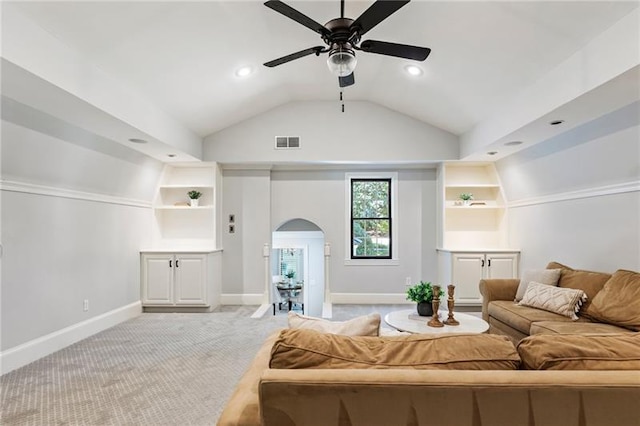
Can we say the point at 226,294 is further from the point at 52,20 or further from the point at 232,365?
the point at 52,20

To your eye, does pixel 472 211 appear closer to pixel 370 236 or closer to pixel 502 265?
pixel 502 265

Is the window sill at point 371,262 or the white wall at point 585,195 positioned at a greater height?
the white wall at point 585,195

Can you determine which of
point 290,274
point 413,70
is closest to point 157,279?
point 290,274

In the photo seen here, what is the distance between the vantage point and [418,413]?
1259 millimetres

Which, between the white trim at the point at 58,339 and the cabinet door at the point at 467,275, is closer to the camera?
the white trim at the point at 58,339

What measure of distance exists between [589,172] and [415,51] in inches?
98.0

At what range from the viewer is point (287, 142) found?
5.85 metres

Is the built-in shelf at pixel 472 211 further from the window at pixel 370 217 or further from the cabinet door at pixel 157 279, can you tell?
the cabinet door at pixel 157 279

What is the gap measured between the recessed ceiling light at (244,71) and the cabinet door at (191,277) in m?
2.74

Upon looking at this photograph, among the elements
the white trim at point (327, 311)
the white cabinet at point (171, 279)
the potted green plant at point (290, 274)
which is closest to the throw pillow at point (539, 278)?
the white trim at point (327, 311)

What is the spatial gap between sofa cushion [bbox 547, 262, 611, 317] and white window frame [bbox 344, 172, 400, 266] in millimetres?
2776

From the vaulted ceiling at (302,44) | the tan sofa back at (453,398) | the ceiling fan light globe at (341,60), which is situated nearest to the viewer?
the tan sofa back at (453,398)

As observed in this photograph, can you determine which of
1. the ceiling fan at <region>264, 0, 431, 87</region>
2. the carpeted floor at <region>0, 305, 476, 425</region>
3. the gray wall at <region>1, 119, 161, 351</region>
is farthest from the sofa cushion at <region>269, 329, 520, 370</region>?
the gray wall at <region>1, 119, 161, 351</region>

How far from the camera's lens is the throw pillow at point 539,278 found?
3890 millimetres
